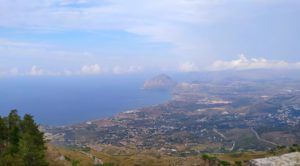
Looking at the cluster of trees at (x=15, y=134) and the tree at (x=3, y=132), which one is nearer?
the cluster of trees at (x=15, y=134)

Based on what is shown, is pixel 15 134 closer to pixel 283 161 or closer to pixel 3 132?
pixel 3 132

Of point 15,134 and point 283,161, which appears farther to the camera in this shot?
point 15,134

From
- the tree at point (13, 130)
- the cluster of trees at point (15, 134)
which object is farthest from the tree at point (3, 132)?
the tree at point (13, 130)

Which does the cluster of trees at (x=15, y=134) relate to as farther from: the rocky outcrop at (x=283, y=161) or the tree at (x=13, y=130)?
the rocky outcrop at (x=283, y=161)

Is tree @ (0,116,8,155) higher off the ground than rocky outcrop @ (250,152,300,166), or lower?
higher

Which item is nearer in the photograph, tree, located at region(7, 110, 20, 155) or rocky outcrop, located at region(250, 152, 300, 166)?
rocky outcrop, located at region(250, 152, 300, 166)

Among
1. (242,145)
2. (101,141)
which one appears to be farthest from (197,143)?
(101,141)

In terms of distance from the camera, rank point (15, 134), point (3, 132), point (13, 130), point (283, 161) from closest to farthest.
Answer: point (283, 161), point (13, 130), point (15, 134), point (3, 132)

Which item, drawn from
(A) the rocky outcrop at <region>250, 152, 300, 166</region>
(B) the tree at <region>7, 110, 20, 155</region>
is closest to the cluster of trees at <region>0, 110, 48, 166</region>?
(B) the tree at <region>7, 110, 20, 155</region>

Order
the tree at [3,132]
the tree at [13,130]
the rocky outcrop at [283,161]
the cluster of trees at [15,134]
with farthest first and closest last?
the tree at [3,132], the tree at [13,130], the cluster of trees at [15,134], the rocky outcrop at [283,161]

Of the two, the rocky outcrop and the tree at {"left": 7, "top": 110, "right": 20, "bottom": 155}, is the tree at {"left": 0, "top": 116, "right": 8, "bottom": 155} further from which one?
the rocky outcrop

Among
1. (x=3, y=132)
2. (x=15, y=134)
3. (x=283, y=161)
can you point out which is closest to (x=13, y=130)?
(x=15, y=134)
